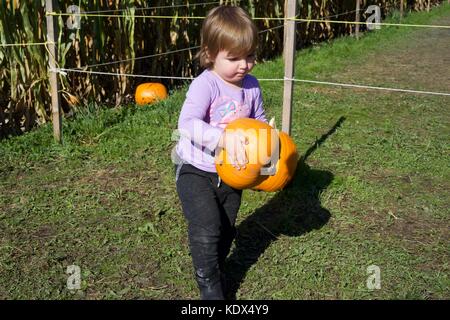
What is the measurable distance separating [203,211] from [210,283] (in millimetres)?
364

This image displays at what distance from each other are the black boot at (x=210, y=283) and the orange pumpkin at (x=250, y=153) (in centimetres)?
46

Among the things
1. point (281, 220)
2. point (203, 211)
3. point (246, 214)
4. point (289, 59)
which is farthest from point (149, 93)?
point (203, 211)

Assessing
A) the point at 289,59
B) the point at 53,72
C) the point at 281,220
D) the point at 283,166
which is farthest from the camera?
the point at 53,72

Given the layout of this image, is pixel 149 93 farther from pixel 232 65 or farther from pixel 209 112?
pixel 232 65

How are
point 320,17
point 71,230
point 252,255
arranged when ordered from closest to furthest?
point 252,255 → point 71,230 → point 320,17

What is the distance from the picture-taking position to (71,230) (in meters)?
3.50

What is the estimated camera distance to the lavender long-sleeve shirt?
2432 millimetres

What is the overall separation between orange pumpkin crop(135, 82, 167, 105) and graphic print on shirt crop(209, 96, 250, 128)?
387 centimetres

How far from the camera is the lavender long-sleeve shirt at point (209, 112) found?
243 centimetres

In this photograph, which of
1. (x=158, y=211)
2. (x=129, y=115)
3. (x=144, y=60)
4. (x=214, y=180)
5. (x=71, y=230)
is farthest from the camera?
(x=144, y=60)

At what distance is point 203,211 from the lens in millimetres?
2574
